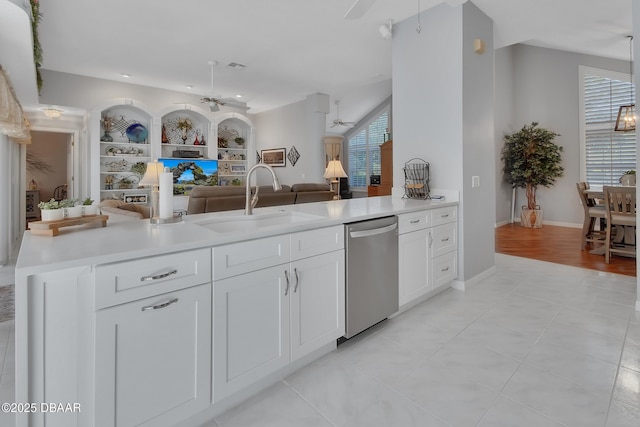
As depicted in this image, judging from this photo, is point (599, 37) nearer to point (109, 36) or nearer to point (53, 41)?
point (109, 36)

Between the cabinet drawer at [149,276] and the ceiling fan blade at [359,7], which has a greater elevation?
the ceiling fan blade at [359,7]

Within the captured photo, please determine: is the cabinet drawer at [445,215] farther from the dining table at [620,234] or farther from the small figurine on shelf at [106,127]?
the small figurine on shelf at [106,127]

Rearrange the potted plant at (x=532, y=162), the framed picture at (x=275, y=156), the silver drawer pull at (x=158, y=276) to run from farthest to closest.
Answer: the framed picture at (x=275, y=156) < the potted plant at (x=532, y=162) < the silver drawer pull at (x=158, y=276)

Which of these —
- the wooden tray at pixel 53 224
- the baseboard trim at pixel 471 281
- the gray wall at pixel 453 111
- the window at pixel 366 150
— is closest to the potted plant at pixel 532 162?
the window at pixel 366 150

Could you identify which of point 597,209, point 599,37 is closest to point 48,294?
point 597,209

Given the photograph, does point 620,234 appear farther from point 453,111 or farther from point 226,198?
point 226,198

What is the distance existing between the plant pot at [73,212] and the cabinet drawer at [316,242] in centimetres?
106

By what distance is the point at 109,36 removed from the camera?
4293 mm

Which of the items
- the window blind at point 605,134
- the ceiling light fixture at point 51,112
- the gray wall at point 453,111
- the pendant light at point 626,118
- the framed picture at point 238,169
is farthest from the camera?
the framed picture at point 238,169

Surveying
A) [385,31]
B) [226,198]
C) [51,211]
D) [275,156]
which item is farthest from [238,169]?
[51,211]

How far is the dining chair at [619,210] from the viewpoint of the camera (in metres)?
3.94

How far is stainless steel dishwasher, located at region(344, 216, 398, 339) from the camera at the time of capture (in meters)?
2.09

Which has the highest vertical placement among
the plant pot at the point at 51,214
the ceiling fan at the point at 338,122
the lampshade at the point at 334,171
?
the ceiling fan at the point at 338,122

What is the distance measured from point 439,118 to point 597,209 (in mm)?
2971
